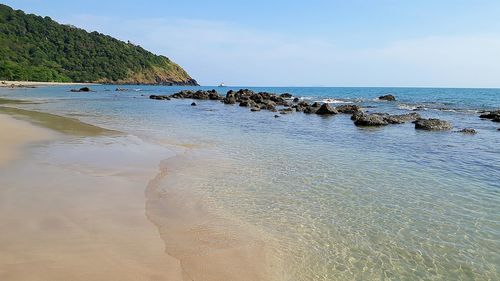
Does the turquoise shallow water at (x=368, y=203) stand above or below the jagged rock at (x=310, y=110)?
below

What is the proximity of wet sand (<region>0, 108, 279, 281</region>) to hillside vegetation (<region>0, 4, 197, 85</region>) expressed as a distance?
121153mm

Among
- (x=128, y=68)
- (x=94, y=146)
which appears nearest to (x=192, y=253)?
(x=94, y=146)

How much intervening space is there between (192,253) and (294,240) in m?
1.77

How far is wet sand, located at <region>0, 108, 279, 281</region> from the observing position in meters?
5.31

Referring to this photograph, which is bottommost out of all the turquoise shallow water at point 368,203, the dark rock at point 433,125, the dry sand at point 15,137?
the turquoise shallow water at point 368,203

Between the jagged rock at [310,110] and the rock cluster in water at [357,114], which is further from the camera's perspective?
the jagged rock at [310,110]

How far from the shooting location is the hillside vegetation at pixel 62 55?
417 ft

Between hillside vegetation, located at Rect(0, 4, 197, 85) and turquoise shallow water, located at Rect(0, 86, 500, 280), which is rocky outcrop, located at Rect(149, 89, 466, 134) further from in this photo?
hillside vegetation, located at Rect(0, 4, 197, 85)

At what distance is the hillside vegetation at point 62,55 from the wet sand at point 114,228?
12115 cm

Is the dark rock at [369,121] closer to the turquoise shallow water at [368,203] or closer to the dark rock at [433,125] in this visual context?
the dark rock at [433,125]

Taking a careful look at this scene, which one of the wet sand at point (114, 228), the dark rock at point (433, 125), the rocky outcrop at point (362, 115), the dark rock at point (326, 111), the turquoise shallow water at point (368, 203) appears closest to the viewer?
the wet sand at point (114, 228)

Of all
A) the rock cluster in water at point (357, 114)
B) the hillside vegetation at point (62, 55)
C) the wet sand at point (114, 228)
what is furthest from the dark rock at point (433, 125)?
the hillside vegetation at point (62, 55)

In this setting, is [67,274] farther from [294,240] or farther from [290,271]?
[294,240]

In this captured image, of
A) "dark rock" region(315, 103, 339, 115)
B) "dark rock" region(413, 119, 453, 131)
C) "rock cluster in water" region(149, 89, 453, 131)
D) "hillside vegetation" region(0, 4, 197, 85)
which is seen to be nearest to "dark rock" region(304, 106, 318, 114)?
"rock cluster in water" region(149, 89, 453, 131)
